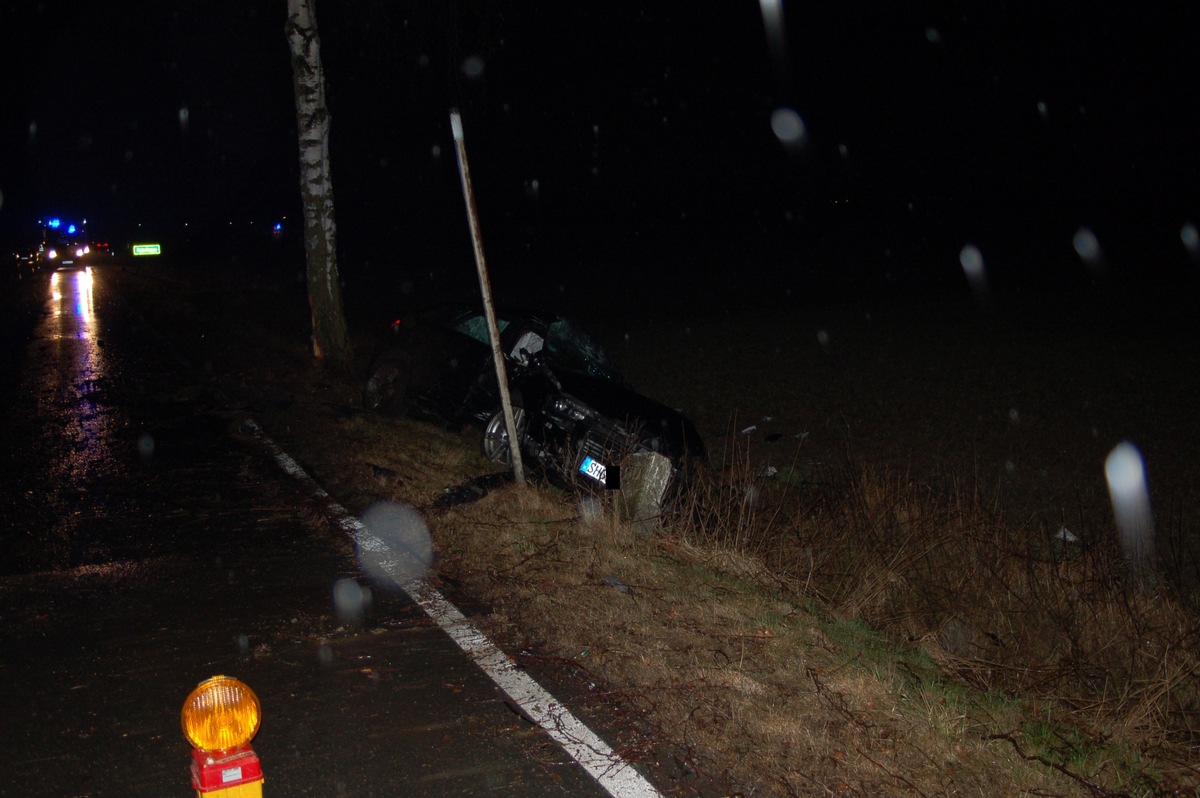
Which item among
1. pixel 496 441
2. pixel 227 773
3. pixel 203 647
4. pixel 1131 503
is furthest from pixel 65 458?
pixel 1131 503

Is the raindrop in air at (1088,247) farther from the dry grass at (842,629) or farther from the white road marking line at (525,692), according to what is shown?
the white road marking line at (525,692)

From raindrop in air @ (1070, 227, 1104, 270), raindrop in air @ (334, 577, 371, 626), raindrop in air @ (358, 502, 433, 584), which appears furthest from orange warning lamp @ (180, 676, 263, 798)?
raindrop in air @ (1070, 227, 1104, 270)

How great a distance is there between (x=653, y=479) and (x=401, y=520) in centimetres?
188

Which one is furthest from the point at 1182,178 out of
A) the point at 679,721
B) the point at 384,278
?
the point at 679,721

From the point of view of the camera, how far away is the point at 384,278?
3947cm

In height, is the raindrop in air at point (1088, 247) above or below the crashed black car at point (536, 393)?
above

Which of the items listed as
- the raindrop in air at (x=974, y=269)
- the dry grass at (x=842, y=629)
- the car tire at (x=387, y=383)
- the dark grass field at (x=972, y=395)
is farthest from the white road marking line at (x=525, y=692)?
the raindrop in air at (x=974, y=269)

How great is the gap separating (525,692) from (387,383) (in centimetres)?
709

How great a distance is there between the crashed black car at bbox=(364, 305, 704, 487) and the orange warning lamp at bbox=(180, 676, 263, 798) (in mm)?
4657

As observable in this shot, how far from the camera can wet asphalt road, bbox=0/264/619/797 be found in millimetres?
3926

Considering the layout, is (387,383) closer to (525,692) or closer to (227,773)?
(525,692)

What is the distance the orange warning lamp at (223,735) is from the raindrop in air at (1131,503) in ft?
20.1

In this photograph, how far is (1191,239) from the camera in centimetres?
3950

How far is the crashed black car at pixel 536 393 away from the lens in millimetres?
8797
